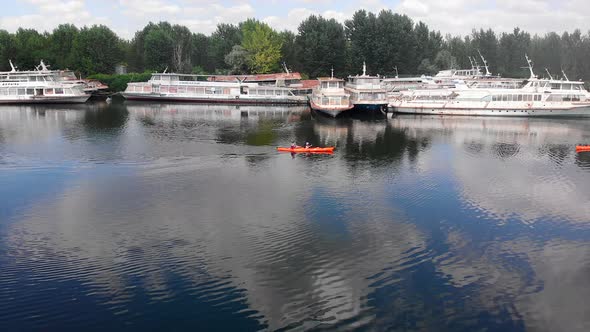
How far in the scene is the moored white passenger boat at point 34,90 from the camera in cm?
9944

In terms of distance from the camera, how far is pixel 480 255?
87.8 ft

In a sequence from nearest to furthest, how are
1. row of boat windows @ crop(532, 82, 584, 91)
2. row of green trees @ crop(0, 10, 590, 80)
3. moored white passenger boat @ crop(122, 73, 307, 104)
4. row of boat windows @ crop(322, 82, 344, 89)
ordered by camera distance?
row of boat windows @ crop(532, 82, 584, 91)
row of boat windows @ crop(322, 82, 344, 89)
moored white passenger boat @ crop(122, 73, 307, 104)
row of green trees @ crop(0, 10, 590, 80)

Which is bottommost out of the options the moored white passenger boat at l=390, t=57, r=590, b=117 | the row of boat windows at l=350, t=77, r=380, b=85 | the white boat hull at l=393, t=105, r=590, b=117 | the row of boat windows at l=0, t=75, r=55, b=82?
the white boat hull at l=393, t=105, r=590, b=117

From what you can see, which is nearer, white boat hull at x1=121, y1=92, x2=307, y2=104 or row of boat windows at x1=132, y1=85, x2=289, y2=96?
white boat hull at x1=121, y1=92, x2=307, y2=104

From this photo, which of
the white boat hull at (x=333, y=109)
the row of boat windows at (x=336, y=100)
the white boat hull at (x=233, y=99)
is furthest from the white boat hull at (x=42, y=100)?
the white boat hull at (x=333, y=109)

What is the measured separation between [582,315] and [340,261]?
11.4m

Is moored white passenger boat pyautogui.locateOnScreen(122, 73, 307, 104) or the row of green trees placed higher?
the row of green trees

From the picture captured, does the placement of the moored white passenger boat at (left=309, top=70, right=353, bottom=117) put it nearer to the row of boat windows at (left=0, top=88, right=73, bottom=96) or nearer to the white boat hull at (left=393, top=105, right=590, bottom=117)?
the white boat hull at (left=393, top=105, right=590, bottom=117)

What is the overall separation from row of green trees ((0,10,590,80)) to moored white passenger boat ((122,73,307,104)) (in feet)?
66.7

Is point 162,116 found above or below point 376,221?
above

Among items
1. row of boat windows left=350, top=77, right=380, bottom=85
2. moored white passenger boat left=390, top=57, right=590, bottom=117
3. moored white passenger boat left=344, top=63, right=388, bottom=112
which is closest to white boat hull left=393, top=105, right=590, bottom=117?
moored white passenger boat left=390, top=57, right=590, bottom=117

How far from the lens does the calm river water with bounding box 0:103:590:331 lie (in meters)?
21.2

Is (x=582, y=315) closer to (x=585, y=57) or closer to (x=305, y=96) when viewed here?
(x=305, y=96)

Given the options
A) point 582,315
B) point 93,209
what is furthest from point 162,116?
point 582,315
